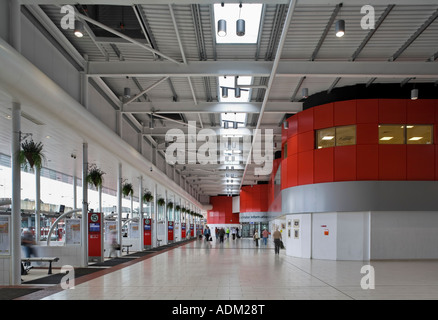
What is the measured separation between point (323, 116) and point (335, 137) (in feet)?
3.26

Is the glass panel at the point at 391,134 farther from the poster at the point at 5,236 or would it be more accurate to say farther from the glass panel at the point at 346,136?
the poster at the point at 5,236

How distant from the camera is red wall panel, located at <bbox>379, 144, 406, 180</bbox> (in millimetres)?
16125

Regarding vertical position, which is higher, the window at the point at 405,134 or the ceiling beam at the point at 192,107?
the ceiling beam at the point at 192,107

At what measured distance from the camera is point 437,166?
52.8ft

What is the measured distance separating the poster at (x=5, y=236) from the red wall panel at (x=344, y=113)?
1222 cm

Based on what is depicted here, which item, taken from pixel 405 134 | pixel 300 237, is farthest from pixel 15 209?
pixel 405 134

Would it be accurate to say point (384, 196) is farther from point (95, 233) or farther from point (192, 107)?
point (95, 233)

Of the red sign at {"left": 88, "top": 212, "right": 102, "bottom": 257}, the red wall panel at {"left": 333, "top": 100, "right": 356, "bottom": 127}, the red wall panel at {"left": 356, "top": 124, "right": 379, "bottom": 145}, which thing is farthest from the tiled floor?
the red wall panel at {"left": 333, "top": 100, "right": 356, "bottom": 127}

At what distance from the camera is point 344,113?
16641mm

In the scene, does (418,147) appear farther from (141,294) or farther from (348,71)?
(141,294)

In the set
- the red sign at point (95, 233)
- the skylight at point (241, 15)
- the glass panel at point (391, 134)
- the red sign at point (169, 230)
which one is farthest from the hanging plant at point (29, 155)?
the red sign at point (169, 230)

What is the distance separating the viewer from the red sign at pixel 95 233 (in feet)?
50.3

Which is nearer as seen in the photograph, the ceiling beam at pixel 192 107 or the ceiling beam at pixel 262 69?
the ceiling beam at pixel 262 69
